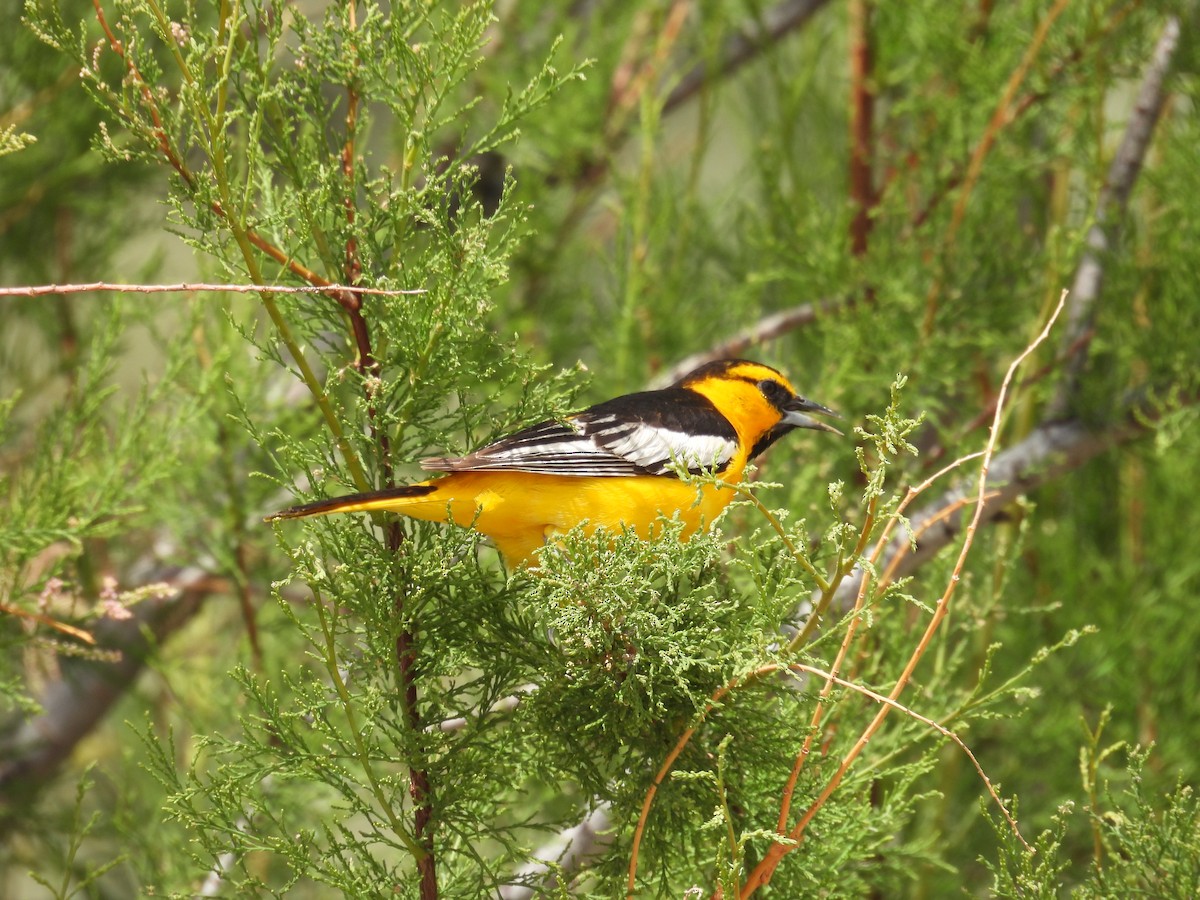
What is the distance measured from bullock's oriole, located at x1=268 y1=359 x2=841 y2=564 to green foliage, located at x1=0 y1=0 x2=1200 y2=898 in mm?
130

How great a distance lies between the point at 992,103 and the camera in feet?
11.4

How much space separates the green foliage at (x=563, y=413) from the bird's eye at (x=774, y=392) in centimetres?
19

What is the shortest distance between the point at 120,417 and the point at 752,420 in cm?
155

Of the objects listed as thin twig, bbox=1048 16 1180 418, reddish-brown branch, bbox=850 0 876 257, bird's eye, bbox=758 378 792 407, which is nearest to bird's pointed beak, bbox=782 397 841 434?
bird's eye, bbox=758 378 792 407

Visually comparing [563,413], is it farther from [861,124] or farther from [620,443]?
[861,124]

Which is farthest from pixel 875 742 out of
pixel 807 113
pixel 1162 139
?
pixel 807 113

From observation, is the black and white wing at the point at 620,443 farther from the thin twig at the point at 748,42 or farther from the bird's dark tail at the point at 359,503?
the thin twig at the point at 748,42

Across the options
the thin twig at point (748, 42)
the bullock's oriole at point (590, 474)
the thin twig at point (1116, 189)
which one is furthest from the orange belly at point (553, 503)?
the thin twig at point (748, 42)

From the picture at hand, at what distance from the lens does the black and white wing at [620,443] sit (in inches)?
89.4

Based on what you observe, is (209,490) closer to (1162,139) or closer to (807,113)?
(807,113)

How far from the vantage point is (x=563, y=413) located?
77.9 inches

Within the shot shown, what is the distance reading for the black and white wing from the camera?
227cm

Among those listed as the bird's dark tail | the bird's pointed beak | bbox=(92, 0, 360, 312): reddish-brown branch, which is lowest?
the bird's pointed beak

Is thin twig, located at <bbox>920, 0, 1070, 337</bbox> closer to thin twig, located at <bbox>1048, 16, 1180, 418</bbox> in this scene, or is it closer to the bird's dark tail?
Result: thin twig, located at <bbox>1048, 16, 1180, 418</bbox>
